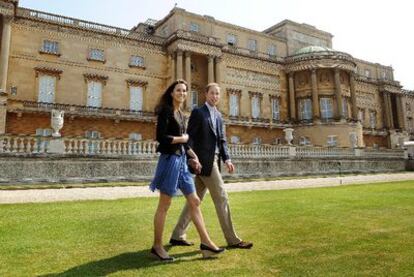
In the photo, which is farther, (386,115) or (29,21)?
(386,115)

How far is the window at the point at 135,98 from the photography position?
3162cm

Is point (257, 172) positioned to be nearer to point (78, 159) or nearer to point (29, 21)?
point (78, 159)

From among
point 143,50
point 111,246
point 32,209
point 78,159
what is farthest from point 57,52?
point 111,246

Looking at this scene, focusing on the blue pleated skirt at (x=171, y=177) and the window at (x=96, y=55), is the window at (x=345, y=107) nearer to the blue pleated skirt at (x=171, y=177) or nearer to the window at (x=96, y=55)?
the window at (x=96, y=55)

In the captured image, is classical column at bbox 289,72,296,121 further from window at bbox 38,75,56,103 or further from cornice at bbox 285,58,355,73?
window at bbox 38,75,56,103

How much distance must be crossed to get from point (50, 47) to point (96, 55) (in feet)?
12.3

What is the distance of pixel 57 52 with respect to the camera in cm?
2845

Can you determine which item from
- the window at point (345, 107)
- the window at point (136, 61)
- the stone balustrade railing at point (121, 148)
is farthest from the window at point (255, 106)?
the stone balustrade railing at point (121, 148)

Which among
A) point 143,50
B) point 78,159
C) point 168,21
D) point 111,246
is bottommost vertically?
point 111,246

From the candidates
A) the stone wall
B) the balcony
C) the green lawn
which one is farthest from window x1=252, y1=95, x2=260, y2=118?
the green lawn

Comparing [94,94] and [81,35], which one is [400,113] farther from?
[81,35]

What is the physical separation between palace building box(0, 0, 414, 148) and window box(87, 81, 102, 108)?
87 mm

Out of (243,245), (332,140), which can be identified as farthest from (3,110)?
(332,140)

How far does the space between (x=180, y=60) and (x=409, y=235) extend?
95.5 feet
